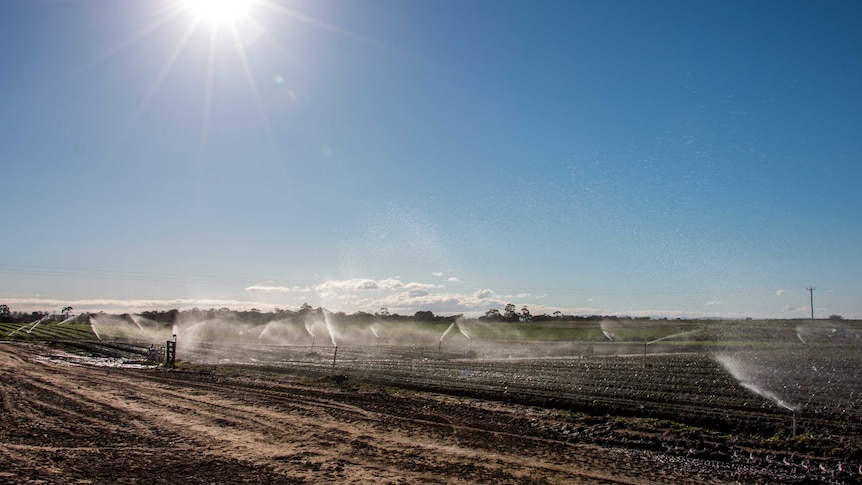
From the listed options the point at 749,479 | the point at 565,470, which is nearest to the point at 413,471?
the point at 565,470

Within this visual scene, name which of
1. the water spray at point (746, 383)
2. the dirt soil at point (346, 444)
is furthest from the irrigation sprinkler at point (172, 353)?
the water spray at point (746, 383)

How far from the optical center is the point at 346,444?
13.5 metres

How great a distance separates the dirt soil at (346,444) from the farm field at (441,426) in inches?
2.7

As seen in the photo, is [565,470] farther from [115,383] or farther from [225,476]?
[115,383]

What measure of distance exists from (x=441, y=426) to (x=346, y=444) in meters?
3.55

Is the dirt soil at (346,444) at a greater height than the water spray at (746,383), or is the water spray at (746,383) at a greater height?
the dirt soil at (346,444)

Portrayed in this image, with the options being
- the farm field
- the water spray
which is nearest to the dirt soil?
the farm field

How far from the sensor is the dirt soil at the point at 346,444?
1089 cm

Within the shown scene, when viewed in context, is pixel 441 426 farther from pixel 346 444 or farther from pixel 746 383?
pixel 746 383

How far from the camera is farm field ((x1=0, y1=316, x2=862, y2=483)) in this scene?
1123 centimetres

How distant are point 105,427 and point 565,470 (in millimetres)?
12748

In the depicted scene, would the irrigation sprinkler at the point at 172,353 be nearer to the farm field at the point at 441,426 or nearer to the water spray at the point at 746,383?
the farm field at the point at 441,426

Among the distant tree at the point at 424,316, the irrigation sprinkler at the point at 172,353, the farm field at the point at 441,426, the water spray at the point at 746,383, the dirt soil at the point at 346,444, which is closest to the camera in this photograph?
the dirt soil at the point at 346,444

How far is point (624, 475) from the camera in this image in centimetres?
1114
